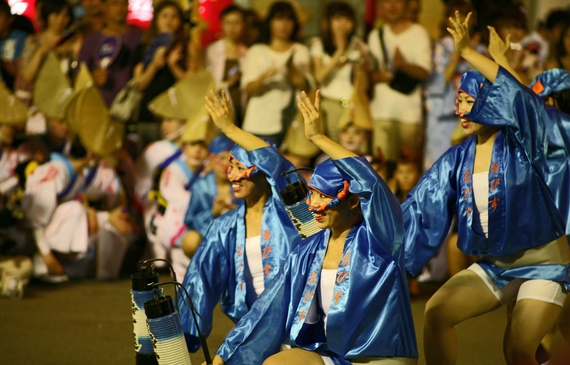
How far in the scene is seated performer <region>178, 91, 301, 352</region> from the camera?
9.18 feet

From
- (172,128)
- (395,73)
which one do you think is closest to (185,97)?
(172,128)

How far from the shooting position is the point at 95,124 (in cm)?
516

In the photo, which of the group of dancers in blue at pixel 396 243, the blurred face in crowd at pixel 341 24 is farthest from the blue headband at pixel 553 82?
the blurred face in crowd at pixel 341 24

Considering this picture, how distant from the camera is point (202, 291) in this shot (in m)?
2.79

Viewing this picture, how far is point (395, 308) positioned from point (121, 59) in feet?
12.7

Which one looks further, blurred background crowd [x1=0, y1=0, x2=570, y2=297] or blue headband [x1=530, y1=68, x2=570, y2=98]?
blurred background crowd [x1=0, y1=0, x2=570, y2=297]

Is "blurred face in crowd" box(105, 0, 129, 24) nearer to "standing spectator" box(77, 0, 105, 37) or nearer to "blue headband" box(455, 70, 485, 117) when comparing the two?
"standing spectator" box(77, 0, 105, 37)

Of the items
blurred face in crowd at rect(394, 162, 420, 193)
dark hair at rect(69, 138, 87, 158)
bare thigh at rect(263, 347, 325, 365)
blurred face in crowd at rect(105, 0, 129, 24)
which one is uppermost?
blurred face in crowd at rect(105, 0, 129, 24)

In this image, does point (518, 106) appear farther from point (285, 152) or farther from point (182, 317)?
point (285, 152)

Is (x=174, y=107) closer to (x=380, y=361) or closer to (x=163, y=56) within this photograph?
(x=163, y=56)

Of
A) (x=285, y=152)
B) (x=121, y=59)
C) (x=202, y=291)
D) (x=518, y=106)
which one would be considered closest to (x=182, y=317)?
(x=202, y=291)

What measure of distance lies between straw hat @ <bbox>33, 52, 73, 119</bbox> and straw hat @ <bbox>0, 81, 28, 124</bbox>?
0.14m

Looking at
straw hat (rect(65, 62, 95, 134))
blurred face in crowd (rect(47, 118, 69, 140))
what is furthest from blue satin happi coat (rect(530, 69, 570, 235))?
blurred face in crowd (rect(47, 118, 69, 140))

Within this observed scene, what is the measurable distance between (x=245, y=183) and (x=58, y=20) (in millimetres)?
3186
